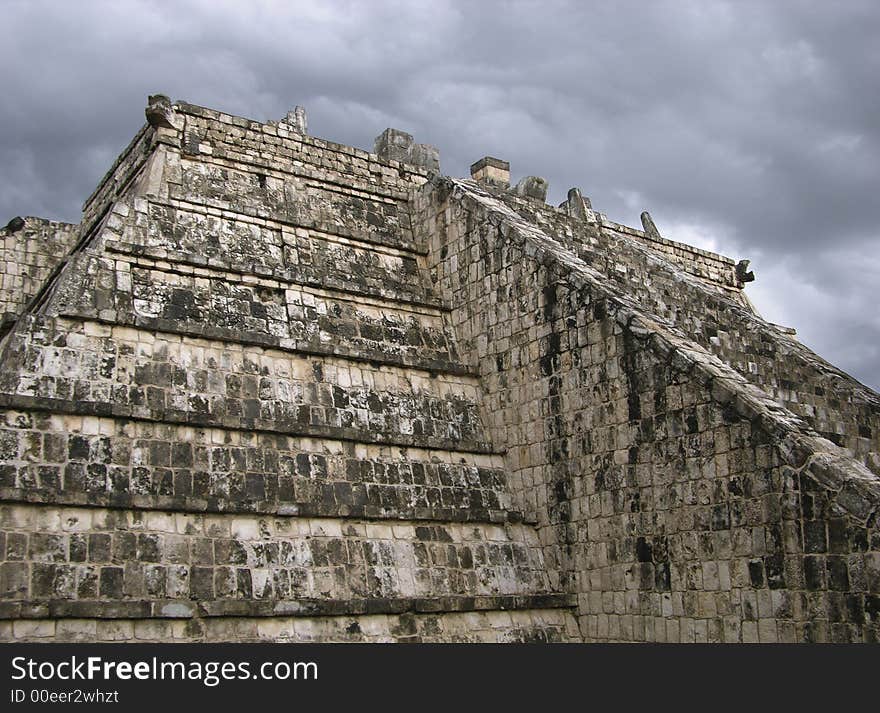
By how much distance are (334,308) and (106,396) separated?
369 cm

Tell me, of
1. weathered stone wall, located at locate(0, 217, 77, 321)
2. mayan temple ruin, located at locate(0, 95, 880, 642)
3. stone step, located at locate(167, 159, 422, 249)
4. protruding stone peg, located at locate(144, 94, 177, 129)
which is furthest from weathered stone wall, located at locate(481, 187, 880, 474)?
weathered stone wall, located at locate(0, 217, 77, 321)

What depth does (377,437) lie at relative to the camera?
11.6 meters

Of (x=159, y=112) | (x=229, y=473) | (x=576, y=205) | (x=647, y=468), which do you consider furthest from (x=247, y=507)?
(x=576, y=205)

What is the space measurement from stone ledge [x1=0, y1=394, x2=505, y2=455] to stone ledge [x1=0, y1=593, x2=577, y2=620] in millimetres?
2061

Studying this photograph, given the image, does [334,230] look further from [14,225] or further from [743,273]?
[743,273]

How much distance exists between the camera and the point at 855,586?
27.8 feet

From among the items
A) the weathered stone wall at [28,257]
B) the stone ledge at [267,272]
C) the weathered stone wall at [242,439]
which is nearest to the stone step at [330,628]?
the weathered stone wall at [242,439]

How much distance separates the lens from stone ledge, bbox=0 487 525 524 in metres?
9.04

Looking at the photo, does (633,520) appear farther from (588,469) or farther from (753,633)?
(753,633)

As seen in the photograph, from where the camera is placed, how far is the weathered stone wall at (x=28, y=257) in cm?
1498

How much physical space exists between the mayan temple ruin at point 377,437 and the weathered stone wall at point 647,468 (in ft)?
0.10

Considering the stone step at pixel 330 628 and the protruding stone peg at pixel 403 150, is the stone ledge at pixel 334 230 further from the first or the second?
the stone step at pixel 330 628

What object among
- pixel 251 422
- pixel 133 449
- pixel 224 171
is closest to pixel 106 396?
pixel 133 449

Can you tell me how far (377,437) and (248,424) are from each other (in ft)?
5.51
